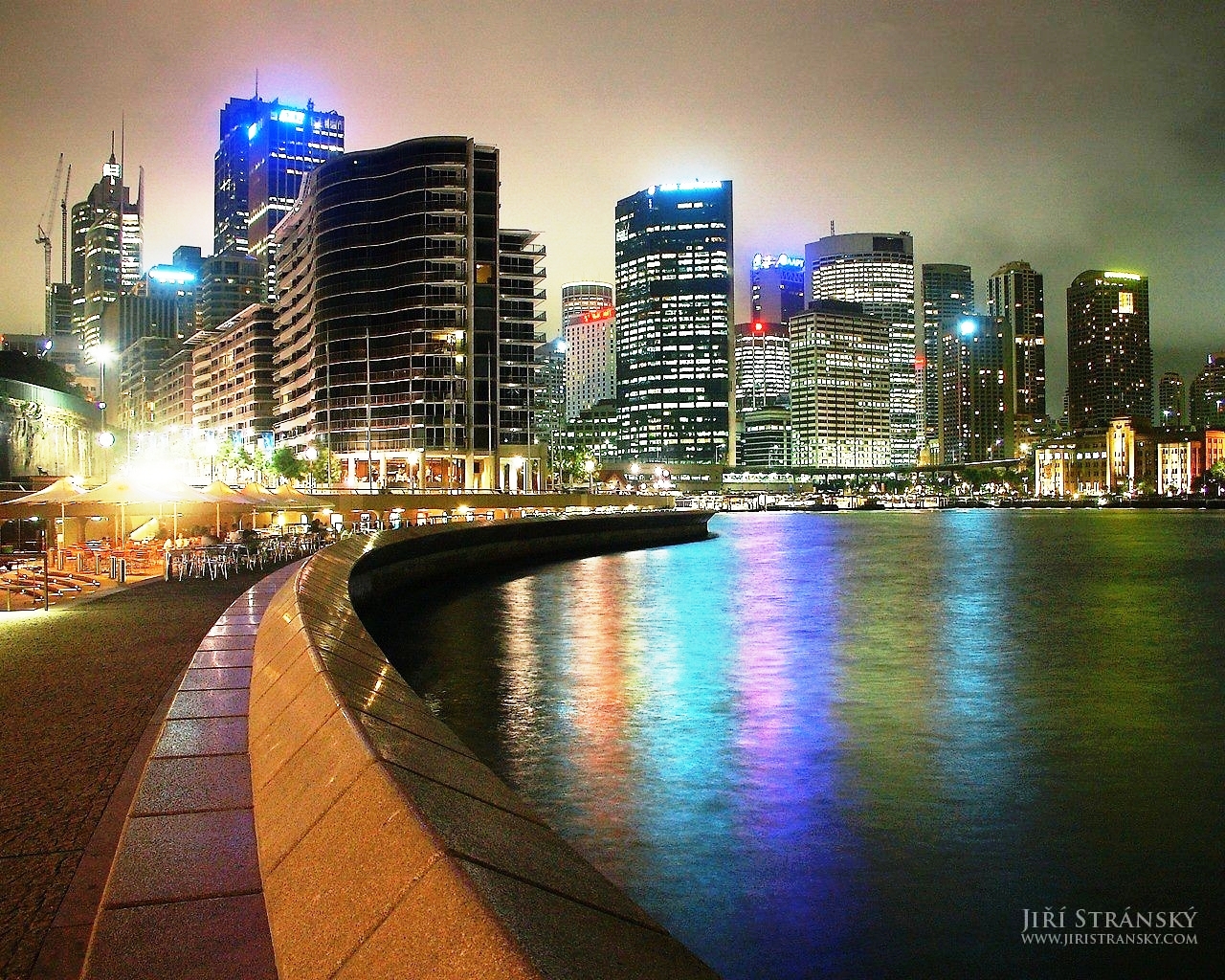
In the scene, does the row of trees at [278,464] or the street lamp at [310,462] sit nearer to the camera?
the row of trees at [278,464]

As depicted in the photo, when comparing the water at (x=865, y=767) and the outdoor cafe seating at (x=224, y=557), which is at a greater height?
the outdoor cafe seating at (x=224, y=557)

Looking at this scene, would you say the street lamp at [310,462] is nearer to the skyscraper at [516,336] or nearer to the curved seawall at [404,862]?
the skyscraper at [516,336]

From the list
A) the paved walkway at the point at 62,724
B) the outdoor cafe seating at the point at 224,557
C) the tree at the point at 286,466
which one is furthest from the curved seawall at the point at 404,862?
the tree at the point at 286,466

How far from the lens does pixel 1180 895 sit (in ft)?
32.1

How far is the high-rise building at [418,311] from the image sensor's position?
14975cm

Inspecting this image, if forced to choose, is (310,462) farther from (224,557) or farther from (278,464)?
(224,557)

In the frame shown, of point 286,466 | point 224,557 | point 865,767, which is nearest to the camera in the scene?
point 865,767

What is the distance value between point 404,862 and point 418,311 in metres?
151

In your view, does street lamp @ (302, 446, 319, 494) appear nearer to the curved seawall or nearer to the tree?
the tree

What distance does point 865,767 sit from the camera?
14.5m

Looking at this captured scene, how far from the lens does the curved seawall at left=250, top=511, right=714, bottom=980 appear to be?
3.81m

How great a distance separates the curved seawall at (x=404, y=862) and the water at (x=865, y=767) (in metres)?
3.54

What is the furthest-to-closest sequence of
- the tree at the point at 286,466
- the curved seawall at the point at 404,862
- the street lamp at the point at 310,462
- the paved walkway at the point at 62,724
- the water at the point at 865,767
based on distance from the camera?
1. the street lamp at the point at 310,462
2. the tree at the point at 286,466
3. the water at the point at 865,767
4. the paved walkway at the point at 62,724
5. the curved seawall at the point at 404,862

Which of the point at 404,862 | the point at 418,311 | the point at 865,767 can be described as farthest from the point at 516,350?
the point at 404,862
